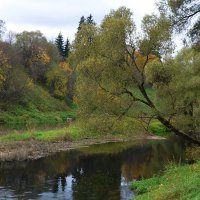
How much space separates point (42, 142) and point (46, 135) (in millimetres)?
3205

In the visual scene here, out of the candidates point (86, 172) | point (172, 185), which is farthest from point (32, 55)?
point (172, 185)

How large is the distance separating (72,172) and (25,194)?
8.51 meters

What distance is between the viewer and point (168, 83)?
3159 cm

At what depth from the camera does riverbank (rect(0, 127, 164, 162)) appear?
132 feet

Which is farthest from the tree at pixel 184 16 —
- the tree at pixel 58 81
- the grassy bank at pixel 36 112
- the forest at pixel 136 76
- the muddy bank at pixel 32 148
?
the tree at pixel 58 81

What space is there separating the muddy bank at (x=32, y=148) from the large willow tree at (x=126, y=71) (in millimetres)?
10772

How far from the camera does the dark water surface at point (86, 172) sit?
2814cm

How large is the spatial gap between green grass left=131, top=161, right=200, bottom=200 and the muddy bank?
45.0 ft

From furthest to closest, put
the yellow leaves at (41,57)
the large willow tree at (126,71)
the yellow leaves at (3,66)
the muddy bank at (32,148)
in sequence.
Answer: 1. the yellow leaves at (41,57)
2. the yellow leaves at (3,66)
3. the muddy bank at (32,148)
4. the large willow tree at (126,71)

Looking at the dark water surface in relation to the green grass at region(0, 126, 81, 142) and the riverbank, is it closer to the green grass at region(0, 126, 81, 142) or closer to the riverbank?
the riverbank

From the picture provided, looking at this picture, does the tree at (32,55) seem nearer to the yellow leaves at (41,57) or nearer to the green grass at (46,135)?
the yellow leaves at (41,57)

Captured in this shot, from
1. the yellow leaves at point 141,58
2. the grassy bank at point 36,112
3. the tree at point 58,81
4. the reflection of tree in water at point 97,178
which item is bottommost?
the reflection of tree in water at point 97,178

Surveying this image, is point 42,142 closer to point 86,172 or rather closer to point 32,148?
point 32,148

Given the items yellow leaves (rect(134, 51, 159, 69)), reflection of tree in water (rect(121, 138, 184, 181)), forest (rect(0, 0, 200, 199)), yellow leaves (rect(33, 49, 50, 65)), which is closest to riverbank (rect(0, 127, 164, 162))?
reflection of tree in water (rect(121, 138, 184, 181))
